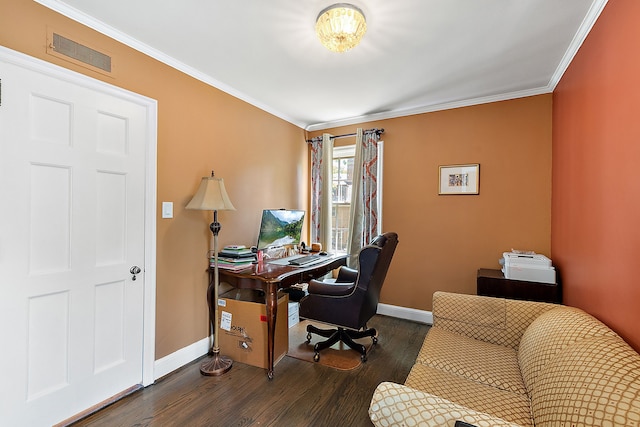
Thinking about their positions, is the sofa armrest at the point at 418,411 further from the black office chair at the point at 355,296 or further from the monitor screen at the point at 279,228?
the monitor screen at the point at 279,228

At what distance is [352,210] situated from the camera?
366 cm

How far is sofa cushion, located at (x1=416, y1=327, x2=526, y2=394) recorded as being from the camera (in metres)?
1.51

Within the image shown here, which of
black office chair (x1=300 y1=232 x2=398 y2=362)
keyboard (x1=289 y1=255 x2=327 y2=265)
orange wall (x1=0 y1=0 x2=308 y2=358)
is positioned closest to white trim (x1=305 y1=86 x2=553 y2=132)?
orange wall (x1=0 y1=0 x2=308 y2=358)

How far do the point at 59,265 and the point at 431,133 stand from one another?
3568 mm

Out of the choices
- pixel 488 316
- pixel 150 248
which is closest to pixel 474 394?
pixel 488 316

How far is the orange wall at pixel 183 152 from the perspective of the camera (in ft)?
5.63

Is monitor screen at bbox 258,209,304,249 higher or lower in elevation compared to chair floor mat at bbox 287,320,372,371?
higher

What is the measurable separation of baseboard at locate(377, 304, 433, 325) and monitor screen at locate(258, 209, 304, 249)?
1.40 metres

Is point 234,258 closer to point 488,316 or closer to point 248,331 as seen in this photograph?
point 248,331

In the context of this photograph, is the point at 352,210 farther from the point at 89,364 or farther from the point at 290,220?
the point at 89,364

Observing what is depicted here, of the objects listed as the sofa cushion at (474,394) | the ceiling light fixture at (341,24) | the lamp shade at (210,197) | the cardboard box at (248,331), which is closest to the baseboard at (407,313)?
the cardboard box at (248,331)

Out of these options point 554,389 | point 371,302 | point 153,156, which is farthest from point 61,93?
point 554,389

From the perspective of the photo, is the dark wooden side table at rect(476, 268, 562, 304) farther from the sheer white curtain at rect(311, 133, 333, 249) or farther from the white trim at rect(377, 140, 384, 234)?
the sheer white curtain at rect(311, 133, 333, 249)

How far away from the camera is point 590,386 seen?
39.3 inches
